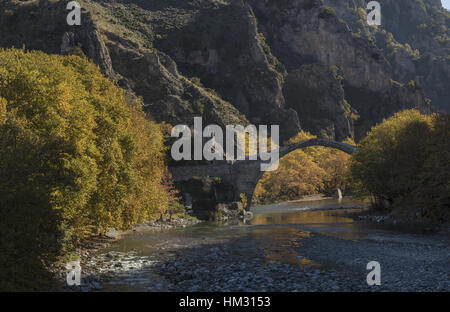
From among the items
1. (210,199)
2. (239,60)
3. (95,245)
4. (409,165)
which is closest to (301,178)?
(210,199)

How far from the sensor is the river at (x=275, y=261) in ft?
53.8

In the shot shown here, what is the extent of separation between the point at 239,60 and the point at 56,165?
360 feet

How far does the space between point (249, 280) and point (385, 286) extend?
Answer: 199 inches

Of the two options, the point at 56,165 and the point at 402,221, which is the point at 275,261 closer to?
the point at 56,165

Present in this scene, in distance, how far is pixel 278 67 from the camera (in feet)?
462

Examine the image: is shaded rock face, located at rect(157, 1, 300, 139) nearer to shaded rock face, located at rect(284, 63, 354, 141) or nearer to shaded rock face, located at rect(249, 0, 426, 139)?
shaded rock face, located at rect(284, 63, 354, 141)

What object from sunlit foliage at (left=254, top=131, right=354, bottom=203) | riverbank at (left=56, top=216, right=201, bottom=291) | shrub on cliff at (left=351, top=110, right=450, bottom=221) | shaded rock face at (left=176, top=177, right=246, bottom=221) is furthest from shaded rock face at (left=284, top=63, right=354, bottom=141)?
riverbank at (left=56, top=216, right=201, bottom=291)

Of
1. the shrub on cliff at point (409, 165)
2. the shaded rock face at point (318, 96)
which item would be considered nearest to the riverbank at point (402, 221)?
the shrub on cliff at point (409, 165)

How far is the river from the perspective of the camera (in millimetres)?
16391

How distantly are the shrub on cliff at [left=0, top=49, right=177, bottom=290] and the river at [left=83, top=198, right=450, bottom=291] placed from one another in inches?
109

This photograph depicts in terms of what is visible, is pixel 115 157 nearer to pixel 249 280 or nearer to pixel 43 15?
pixel 249 280

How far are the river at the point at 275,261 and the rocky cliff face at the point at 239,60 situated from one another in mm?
45956

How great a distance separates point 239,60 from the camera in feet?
405

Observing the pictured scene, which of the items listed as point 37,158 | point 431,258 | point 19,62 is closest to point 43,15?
point 19,62
